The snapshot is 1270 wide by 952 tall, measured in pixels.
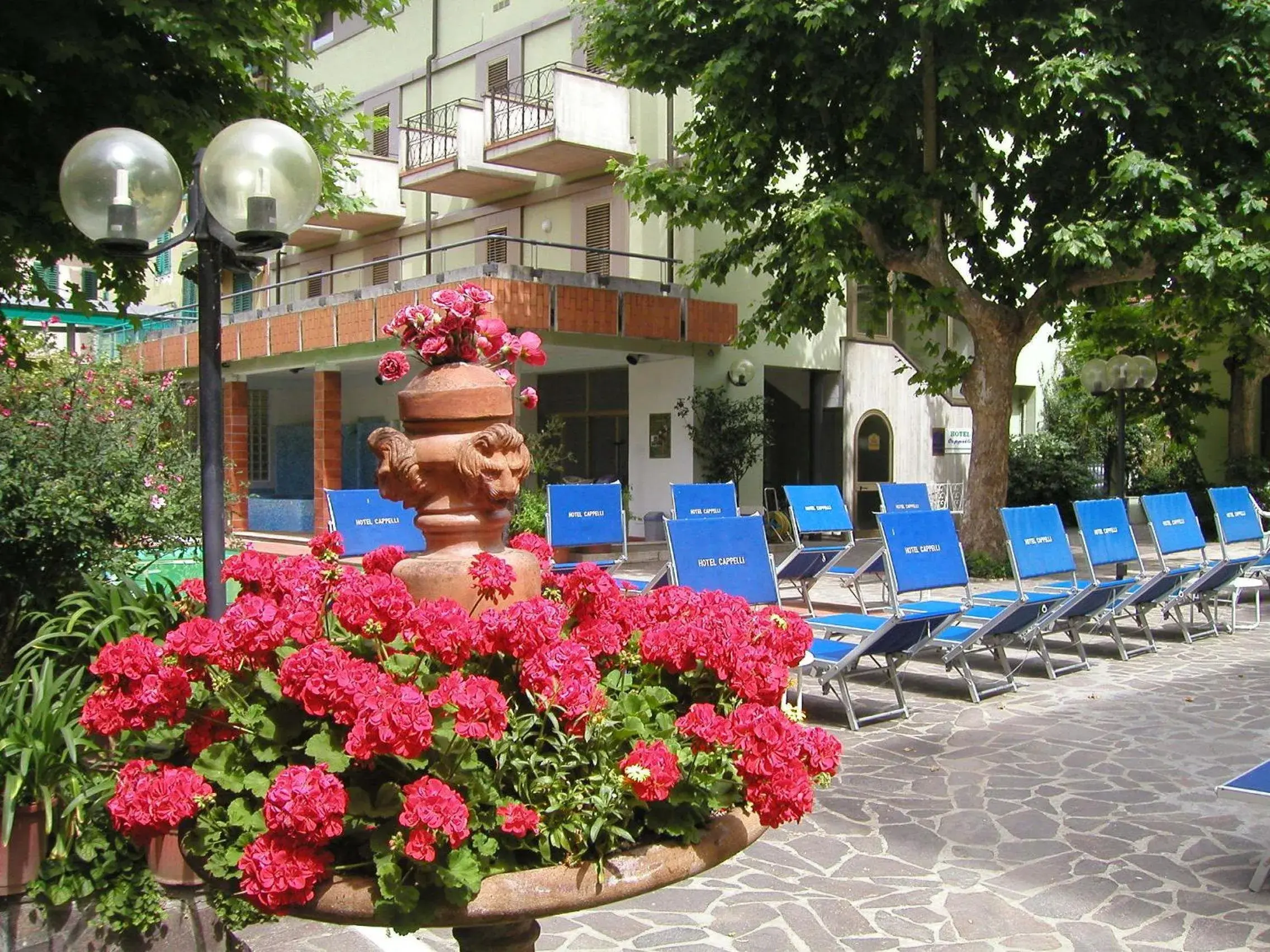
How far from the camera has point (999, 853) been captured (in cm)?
496

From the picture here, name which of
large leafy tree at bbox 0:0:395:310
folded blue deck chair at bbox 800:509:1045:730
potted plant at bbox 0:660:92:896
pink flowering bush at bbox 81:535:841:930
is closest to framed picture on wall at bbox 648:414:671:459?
folded blue deck chair at bbox 800:509:1045:730

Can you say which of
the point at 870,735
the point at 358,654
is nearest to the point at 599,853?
the point at 358,654

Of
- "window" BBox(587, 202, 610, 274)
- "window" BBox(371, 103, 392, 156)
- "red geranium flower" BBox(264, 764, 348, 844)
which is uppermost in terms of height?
"window" BBox(371, 103, 392, 156)

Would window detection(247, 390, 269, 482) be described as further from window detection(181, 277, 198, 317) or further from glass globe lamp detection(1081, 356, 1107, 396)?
glass globe lamp detection(1081, 356, 1107, 396)

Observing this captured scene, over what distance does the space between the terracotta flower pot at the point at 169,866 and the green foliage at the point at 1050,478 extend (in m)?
20.3

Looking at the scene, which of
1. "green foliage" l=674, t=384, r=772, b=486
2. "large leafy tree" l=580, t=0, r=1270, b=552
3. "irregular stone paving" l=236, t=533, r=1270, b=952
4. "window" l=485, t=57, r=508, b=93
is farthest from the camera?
"window" l=485, t=57, r=508, b=93

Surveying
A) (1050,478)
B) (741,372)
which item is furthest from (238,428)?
(1050,478)

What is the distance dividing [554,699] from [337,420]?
1849cm

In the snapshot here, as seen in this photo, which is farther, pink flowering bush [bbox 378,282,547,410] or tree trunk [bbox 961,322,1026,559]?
tree trunk [bbox 961,322,1026,559]

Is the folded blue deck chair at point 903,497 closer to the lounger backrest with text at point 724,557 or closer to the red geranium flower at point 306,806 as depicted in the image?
the lounger backrest with text at point 724,557

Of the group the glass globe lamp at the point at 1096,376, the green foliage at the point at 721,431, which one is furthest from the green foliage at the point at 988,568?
the green foliage at the point at 721,431

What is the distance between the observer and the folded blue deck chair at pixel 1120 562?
956cm

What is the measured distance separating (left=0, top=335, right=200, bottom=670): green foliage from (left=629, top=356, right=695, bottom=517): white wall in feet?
36.3

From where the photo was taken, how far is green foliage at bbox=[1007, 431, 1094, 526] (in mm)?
22281
